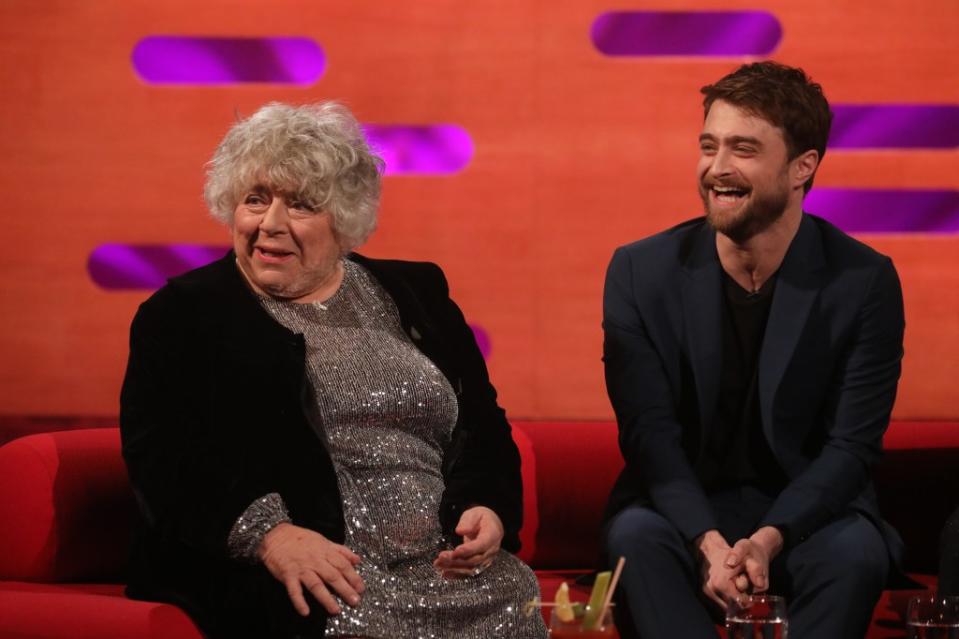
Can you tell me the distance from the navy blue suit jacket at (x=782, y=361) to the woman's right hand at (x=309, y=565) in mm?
655

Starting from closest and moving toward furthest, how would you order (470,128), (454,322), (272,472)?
(272,472) < (454,322) < (470,128)

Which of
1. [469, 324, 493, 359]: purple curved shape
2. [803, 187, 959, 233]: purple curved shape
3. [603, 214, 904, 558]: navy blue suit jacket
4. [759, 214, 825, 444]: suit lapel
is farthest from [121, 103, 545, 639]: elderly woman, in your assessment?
[803, 187, 959, 233]: purple curved shape

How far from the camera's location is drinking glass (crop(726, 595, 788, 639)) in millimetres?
1883

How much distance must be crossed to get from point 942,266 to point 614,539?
1.48 metres

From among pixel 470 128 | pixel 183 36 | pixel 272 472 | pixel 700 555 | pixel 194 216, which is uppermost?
pixel 183 36

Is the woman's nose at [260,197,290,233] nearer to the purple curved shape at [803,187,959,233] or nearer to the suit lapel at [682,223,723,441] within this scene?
the suit lapel at [682,223,723,441]

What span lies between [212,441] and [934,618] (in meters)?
1.21

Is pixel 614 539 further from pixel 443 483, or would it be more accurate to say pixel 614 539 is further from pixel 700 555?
pixel 443 483

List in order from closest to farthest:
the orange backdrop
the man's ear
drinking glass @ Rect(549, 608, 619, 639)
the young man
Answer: drinking glass @ Rect(549, 608, 619, 639) < the young man < the man's ear < the orange backdrop

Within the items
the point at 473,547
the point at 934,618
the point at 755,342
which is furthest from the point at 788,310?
the point at 934,618

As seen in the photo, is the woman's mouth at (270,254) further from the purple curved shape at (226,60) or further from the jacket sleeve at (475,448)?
the purple curved shape at (226,60)

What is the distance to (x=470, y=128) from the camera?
350cm

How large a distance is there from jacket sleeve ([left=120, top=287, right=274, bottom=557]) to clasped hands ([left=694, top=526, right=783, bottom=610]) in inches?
30.9

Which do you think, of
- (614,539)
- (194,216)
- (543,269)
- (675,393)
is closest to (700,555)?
(614,539)
